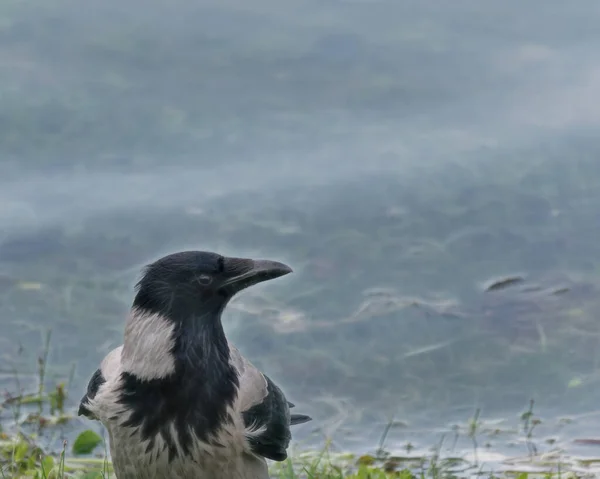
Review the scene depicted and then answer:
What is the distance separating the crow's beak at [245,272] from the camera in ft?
16.3

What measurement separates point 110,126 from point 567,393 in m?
3.35

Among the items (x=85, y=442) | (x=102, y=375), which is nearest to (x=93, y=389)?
(x=102, y=375)

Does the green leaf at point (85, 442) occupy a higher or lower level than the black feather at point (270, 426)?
lower

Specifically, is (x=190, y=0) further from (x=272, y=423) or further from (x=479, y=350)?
(x=272, y=423)

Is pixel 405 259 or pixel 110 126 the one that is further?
pixel 110 126

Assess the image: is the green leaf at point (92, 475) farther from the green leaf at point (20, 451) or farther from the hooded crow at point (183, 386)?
the hooded crow at point (183, 386)

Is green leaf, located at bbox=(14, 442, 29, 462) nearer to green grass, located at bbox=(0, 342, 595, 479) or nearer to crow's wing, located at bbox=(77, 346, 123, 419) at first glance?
green grass, located at bbox=(0, 342, 595, 479)

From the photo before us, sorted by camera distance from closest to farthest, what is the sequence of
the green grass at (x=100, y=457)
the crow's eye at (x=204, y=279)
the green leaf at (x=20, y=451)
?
the crow's eye at (x=204, y=279), the green grass at (x=100, y=457), the green leaf at (x=20, y=451)

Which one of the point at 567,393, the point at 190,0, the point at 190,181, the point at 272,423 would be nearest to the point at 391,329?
the point at 567,393

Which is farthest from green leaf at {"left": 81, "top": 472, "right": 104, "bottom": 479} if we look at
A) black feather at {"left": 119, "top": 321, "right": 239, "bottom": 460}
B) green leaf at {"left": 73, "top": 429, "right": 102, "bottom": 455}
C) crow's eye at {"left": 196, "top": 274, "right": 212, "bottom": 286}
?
crow's eye at {"left": 196, "top": 274, "right": 212, "bottom": 286}

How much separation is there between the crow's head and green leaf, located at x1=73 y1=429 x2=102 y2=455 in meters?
1.43

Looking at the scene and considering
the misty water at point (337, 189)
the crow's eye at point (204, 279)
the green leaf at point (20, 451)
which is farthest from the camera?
the misty water at point (337, 189)

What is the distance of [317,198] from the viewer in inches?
318

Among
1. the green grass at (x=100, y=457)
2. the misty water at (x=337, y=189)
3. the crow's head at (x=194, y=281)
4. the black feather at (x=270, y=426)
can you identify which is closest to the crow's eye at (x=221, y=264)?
the crow's head at (x=194, y=281)
